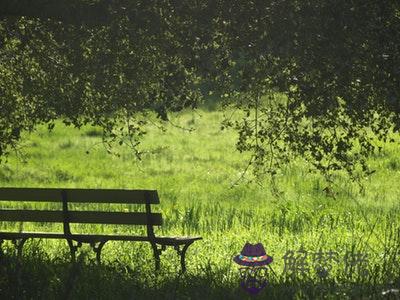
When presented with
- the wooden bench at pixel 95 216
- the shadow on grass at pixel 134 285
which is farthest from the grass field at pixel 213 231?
the wooden bench at pixel 95 216

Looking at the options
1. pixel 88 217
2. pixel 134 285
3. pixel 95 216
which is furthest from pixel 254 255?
pixel 88 217

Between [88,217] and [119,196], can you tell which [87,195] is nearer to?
[88,217]

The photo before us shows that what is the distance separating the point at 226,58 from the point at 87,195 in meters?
2.53

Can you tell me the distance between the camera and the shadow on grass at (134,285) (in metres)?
9.52

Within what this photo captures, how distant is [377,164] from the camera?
28125mm

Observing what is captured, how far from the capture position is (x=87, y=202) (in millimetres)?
11484

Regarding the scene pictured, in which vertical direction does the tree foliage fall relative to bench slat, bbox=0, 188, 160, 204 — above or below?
above

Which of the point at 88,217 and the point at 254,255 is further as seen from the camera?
the point at 88,217

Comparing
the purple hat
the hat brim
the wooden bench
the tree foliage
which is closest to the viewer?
the hat brim

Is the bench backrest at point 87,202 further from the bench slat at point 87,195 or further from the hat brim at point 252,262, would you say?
the hat brim at point 252,262

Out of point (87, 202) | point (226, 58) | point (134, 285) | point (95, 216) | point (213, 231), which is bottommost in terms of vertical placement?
point (213, 231)

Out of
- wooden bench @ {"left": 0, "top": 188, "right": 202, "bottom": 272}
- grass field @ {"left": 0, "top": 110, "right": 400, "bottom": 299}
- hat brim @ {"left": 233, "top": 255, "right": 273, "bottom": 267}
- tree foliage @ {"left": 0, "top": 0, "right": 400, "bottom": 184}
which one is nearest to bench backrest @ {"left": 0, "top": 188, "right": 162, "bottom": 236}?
wooden bench @ {"left": 0, "top": 188, "right": 202, "bottom": 272}

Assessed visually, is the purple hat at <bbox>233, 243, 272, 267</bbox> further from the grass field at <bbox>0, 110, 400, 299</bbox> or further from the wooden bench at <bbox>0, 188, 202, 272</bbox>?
the wooden bench at <bbox>0, 188, 202, 272</bbox>

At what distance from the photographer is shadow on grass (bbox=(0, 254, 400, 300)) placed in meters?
9.52
